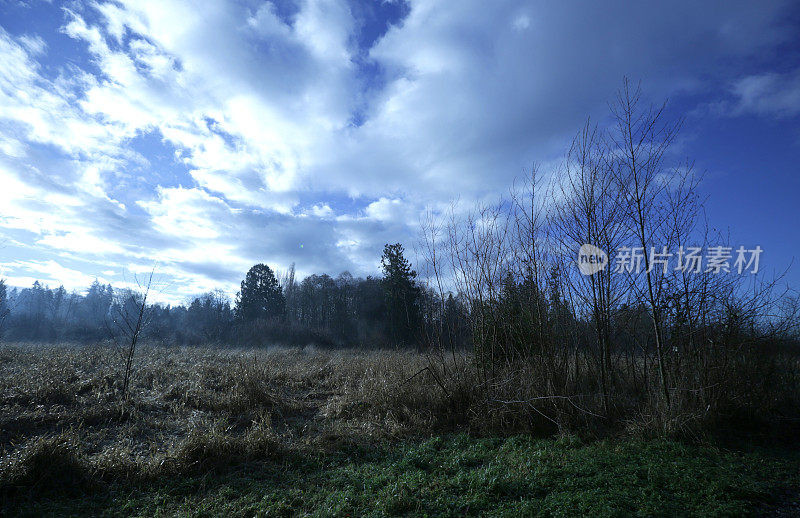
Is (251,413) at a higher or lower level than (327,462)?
higher

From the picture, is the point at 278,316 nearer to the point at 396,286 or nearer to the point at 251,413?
the point at 396,286

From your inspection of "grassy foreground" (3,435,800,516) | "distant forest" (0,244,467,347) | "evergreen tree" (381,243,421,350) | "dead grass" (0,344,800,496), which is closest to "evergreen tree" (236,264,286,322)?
"distant forest" (0,244,467,347)

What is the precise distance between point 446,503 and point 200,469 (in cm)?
329

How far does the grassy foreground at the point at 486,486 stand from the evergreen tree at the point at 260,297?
30.9m

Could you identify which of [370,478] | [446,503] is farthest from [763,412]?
[370,478]

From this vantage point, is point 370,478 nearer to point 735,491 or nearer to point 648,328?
point 735,491

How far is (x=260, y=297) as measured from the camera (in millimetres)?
34656

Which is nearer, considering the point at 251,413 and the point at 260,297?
the point at 251,413

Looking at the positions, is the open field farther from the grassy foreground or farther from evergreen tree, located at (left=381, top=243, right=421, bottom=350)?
evergreen tree, located at (left=381, top=243, right=421, bottom=350)

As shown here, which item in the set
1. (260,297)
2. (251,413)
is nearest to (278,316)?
(260,297)

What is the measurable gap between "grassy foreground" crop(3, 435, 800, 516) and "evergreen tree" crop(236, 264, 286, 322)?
30886 millimetres

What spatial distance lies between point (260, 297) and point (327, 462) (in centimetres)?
3216

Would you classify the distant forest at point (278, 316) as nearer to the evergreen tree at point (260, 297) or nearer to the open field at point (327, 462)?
the evergreen tree at point (260, 297)

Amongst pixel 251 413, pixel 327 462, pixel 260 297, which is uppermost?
pixel 260 297
